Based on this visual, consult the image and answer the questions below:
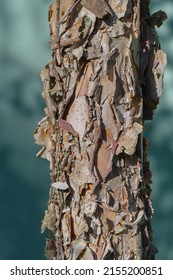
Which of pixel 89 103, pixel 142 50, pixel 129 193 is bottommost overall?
pixel 129 193

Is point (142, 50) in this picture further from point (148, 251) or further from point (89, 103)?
point (148, 251)

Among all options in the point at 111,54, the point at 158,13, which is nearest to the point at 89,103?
the point at 111,54

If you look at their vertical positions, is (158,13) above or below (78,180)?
above

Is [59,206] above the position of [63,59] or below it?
below
